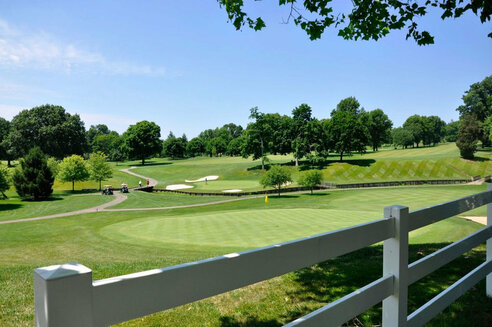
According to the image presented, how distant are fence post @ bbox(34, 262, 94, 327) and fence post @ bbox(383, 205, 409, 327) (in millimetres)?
2251

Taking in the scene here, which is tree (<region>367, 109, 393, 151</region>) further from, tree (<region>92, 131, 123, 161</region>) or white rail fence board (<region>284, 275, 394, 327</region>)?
white rail fence board (<region>284, 275, 394, 327</region>)

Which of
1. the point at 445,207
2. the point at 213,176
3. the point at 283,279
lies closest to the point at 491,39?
the point at 445,207

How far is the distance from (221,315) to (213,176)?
2589 inches

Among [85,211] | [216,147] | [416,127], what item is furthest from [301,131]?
[216,147]

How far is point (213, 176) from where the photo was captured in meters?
69.6

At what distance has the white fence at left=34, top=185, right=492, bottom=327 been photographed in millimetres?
1093

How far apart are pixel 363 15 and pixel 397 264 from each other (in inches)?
279

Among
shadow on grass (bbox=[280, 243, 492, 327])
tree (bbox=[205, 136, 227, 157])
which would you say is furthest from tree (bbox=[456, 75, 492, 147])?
shadow on grass (bbox=[280, 243, 492, 327])

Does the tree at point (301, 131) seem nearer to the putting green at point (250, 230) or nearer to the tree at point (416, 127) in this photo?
the putting green at point (250, 230)

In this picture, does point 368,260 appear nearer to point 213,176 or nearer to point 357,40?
point 357,40

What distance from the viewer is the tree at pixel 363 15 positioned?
7.41 meters

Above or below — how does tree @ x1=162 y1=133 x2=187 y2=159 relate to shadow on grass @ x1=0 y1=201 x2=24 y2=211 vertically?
above

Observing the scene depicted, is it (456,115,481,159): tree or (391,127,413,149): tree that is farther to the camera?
(391,127,413,149): tree

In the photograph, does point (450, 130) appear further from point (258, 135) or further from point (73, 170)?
point (73, 170)
